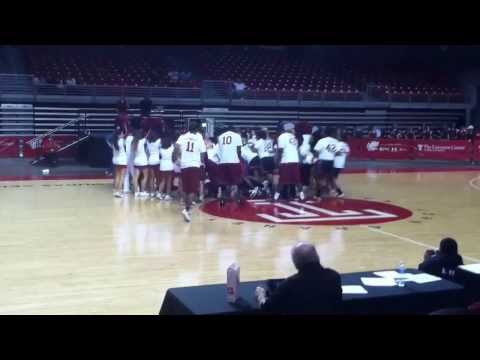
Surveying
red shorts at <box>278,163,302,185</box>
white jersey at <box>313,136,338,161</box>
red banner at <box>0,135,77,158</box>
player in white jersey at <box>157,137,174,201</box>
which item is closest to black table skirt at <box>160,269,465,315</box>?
red shorts at <box>278,163,302,185</box>

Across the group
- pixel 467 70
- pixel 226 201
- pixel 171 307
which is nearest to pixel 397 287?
pixel 171 307

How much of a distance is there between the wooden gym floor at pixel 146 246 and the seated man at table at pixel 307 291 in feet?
6.55

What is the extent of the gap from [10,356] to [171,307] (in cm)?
134

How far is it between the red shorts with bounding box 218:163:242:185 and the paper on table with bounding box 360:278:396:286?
6416 millimetres

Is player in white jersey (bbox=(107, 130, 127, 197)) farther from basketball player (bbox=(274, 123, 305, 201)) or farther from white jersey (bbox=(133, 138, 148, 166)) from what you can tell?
basketball player (bbox=(274, 123, 305, 201))

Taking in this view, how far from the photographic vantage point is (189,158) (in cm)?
1010

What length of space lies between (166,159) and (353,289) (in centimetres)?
774

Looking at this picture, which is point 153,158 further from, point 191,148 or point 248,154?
point 191,148

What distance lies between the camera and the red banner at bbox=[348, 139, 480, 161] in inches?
890

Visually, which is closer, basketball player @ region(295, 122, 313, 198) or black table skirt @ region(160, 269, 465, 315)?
black table skirt @ region(160, 269, 465, 315)

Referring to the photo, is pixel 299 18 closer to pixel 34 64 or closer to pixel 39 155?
pixel 39 155

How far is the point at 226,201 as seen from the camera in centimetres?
1204

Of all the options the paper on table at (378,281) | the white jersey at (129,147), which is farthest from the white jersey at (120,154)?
the paper on table at (378,281)

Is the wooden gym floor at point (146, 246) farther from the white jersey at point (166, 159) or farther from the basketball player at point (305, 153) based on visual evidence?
the basketball player at point (305, 153)
